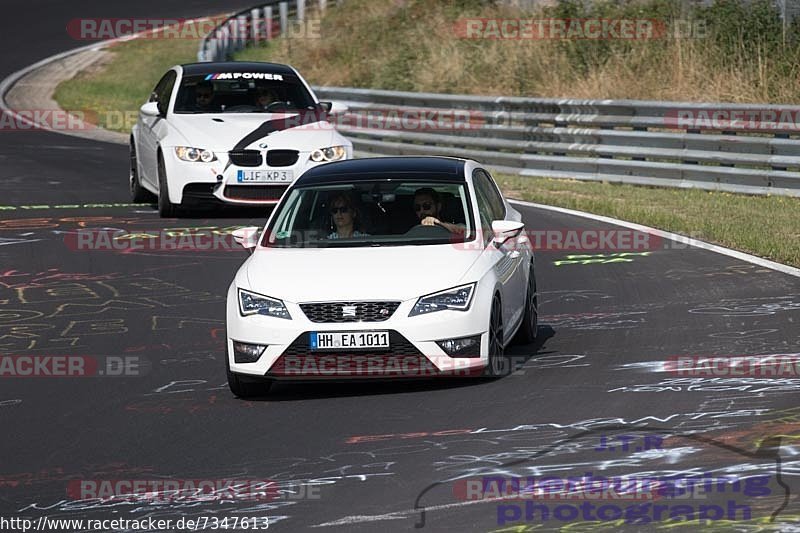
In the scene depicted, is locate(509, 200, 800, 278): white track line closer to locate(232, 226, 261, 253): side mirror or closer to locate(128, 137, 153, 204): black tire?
locate(128, 137, 153, 204): black tire

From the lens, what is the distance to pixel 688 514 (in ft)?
20.8

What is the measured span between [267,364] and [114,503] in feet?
7.73

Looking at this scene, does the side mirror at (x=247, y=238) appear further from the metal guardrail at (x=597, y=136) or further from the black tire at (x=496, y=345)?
the metal guardrail at (x=597, y=136)

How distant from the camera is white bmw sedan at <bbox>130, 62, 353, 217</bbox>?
17969mm

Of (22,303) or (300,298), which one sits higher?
(300,298)

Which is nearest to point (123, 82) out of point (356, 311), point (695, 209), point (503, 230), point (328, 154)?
point (328, 154)

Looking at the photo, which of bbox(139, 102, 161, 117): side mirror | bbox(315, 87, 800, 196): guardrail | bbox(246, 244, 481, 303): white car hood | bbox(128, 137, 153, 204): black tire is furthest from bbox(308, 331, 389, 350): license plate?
bbox(128, 137, 153, 204): black tire

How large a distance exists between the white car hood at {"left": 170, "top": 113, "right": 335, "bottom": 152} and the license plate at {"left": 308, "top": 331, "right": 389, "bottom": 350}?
29.8 ft

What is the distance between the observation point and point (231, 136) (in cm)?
1811

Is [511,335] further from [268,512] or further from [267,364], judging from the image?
[268,512]

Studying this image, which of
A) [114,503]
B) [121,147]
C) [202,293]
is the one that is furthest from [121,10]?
[114,503]

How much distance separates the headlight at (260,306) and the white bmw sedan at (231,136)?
26.9 ft

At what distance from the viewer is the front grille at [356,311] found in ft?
30.1

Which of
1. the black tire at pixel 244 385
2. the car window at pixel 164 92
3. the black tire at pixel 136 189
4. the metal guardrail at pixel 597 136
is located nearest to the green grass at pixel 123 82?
the metal guardrail at pixel 597 136
